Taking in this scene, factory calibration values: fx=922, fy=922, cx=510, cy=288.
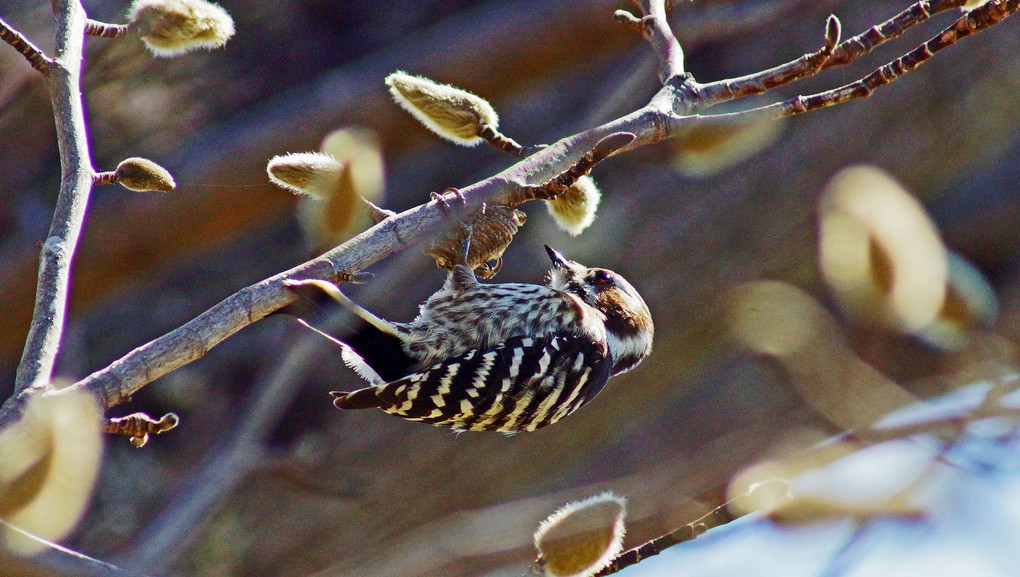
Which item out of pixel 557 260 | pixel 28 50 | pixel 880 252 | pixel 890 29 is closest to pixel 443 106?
pixel 28 50

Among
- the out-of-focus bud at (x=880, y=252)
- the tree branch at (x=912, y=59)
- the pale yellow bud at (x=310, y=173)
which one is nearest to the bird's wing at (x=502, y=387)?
the pale yellow bud at (x=310, y=173)

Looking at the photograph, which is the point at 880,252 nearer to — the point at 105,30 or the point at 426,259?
the point at 426,259

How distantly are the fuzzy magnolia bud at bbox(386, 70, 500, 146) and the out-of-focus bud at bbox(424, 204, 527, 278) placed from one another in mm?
245

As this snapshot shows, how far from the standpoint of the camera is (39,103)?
5.00 meters

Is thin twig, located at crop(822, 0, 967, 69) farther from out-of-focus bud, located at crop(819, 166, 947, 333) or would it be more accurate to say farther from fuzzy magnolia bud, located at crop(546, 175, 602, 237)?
out-of-focus bud, located at crop(819, 166, 947, 333)

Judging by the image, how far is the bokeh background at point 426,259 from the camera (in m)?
4.76

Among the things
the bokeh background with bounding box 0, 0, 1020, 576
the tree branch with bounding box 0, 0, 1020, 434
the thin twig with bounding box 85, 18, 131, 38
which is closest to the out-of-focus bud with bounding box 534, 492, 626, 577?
the tree branch with bounding box 0, 0, 1020, 434

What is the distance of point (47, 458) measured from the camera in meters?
1.46

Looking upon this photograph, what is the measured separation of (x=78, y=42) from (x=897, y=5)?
514 cm

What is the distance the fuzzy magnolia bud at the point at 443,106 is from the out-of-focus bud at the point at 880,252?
2176 millimetres

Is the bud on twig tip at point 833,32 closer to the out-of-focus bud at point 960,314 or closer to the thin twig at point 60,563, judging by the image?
the thin twig at point 60,563

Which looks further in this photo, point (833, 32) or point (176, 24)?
point (176, 24)

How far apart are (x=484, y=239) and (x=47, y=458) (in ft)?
4.55

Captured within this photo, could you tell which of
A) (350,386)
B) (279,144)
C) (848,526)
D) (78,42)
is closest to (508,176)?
(78,42)
